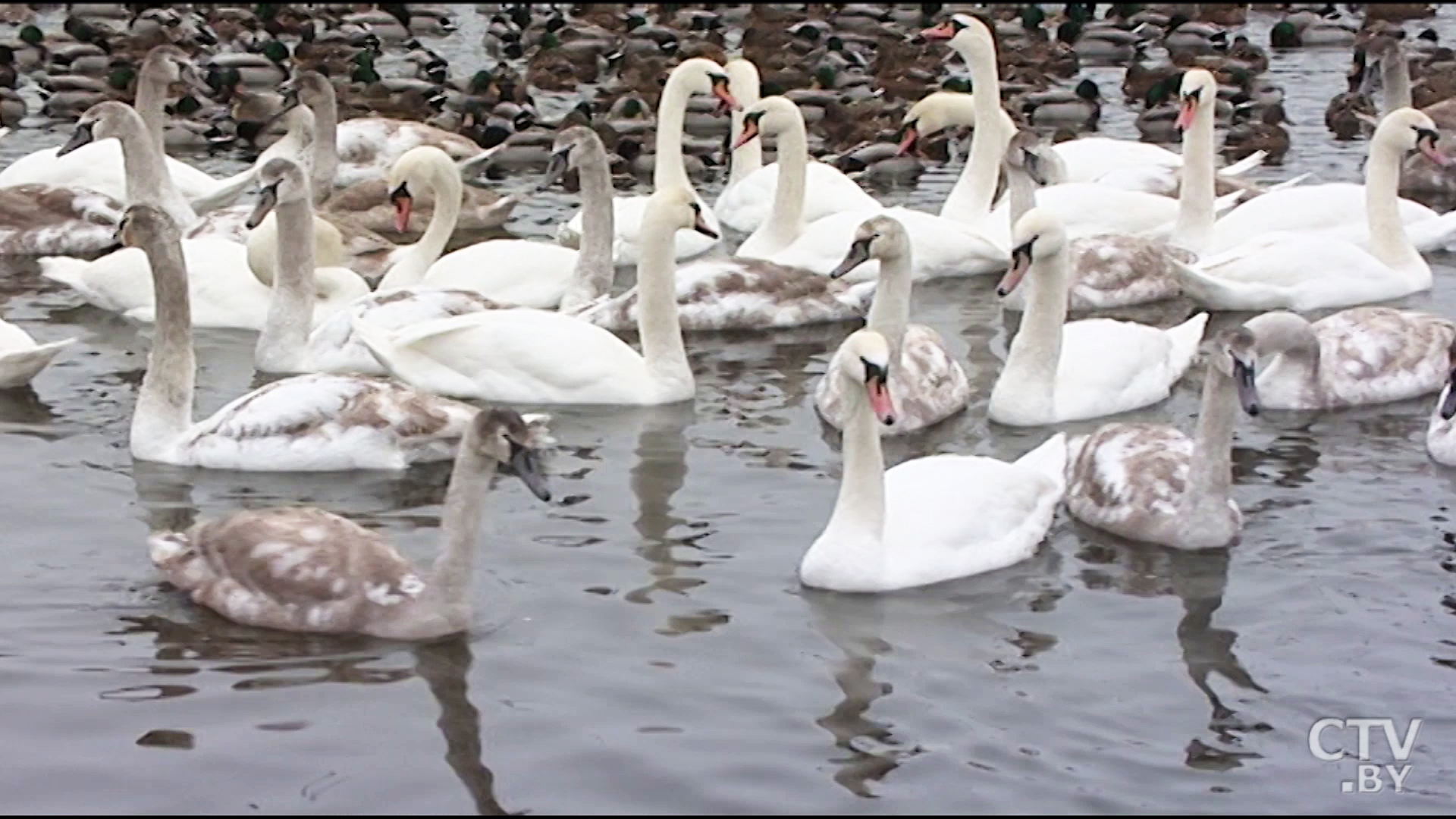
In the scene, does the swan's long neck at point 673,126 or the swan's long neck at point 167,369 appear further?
the swan's long neck at point 673,126

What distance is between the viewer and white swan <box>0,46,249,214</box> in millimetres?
16719

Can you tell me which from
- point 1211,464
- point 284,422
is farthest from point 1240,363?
point 284,422

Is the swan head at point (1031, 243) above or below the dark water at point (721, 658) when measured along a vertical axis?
above

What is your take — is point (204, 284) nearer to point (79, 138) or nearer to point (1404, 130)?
point (79, 138)

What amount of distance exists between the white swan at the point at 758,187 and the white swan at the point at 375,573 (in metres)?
6.75

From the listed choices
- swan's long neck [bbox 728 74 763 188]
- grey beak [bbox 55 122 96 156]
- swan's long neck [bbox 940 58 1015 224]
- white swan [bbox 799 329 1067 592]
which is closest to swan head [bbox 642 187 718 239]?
white swan [bbox 799 329 1067 592]

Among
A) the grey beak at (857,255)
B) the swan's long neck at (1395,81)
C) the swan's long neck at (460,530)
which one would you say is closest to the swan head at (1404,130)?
the grey beak at (857,255)

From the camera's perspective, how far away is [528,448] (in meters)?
8.23

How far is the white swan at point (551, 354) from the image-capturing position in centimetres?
1155

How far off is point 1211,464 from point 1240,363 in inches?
17.4

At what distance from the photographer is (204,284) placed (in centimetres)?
1348

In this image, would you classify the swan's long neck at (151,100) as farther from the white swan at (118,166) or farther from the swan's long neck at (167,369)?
the swan's long neck at (167,369)

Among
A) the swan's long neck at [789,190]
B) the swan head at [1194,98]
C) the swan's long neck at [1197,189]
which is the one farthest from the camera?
the swan head at [1194,98]

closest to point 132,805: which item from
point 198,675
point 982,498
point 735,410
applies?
point 198,675
